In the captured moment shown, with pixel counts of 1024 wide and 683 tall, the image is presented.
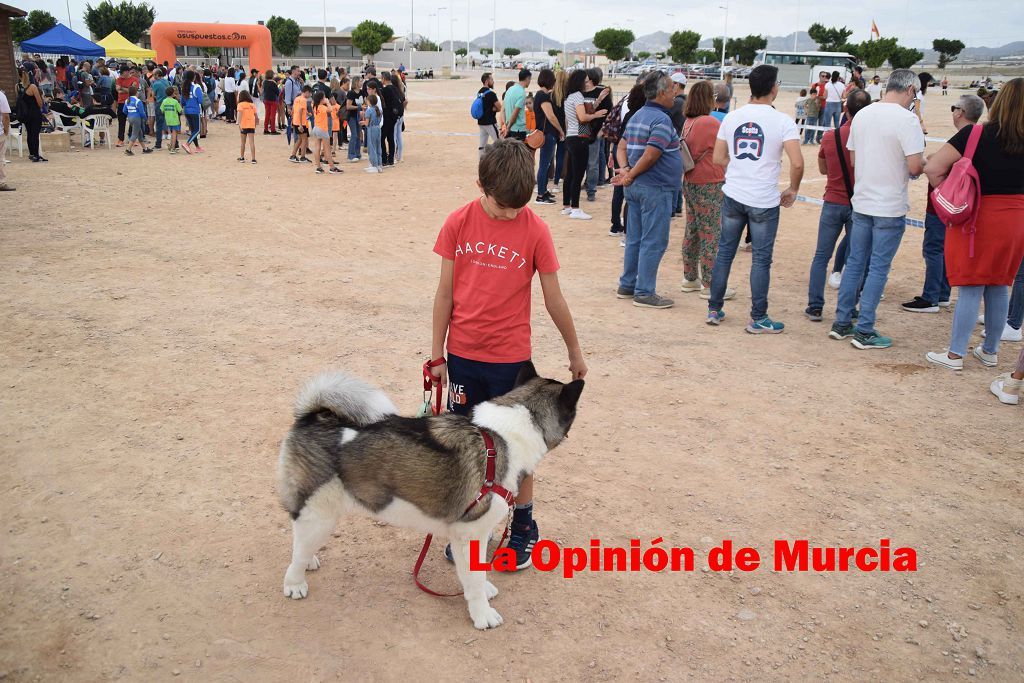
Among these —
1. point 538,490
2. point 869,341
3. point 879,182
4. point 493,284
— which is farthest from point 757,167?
point 493,284

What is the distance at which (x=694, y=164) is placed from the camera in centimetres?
741

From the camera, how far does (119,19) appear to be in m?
72.0

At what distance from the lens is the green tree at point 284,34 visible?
291 ft

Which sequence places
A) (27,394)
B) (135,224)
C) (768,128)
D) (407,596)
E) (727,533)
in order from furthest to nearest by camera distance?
(135,224) → (768,128) → (27,394) → (727,533) → (407,596)

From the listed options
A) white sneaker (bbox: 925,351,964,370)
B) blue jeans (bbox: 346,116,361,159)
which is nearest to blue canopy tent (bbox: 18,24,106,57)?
blue jeans (bbox: 346,116,361,159)

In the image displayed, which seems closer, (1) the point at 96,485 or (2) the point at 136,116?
(1) the point at 96,485

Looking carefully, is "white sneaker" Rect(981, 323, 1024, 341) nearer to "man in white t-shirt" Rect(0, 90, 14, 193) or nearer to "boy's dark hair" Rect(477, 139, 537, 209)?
"boy's dark hair" Rect(477, 139, 537, 209)

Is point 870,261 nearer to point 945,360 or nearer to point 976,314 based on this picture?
point 976,314

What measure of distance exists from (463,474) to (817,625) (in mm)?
1712

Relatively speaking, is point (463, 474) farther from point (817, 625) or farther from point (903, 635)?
point (903, 635)

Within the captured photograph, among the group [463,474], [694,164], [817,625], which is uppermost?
[694,164]

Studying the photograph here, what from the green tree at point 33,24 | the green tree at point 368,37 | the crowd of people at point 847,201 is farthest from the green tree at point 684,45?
the crowd of people at point 847,201

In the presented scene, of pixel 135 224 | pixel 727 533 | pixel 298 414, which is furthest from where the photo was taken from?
pixel 135 224

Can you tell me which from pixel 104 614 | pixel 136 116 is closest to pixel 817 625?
pixel 104 614
